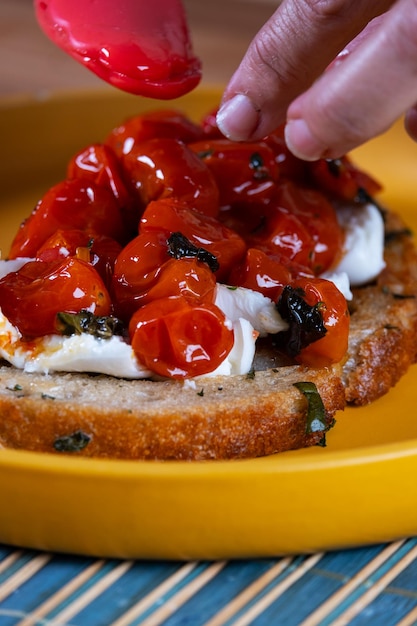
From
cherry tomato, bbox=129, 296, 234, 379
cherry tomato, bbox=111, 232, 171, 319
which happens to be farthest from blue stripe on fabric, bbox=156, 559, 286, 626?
cherry tomato, bbox=111, 232, 171, 319

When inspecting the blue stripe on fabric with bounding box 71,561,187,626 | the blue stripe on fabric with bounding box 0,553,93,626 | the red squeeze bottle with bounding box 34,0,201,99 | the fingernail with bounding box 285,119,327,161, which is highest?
the fingernail with bounding box 285,119,327,161

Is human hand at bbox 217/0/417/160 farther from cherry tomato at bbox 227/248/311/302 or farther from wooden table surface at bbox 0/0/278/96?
wooden table surface at bbox 0/0/278/96

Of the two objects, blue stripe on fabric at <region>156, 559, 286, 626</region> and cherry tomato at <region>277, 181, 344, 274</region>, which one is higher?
cherry tomato at <region>277, 181, 344, 274</region>

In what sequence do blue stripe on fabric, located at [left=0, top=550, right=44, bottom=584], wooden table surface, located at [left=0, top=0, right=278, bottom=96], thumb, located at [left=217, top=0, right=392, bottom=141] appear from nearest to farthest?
blue stripe on fabric, located at [left=0, top=550, right=44, bottom=584] < thumb, located at [left=217, top=0, right=392, bottom=141] < wooden table surface, located at [left=0, top=0, right=278, bottom=96]

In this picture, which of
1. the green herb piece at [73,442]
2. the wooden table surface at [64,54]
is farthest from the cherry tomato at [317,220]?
the wooden table surface at [64,54]

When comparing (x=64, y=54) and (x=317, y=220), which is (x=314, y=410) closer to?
(x=317, y=220)

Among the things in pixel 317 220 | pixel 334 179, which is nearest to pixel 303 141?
pixel 317 220

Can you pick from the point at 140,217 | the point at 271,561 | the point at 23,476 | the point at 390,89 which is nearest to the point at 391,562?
the point at 271,561
